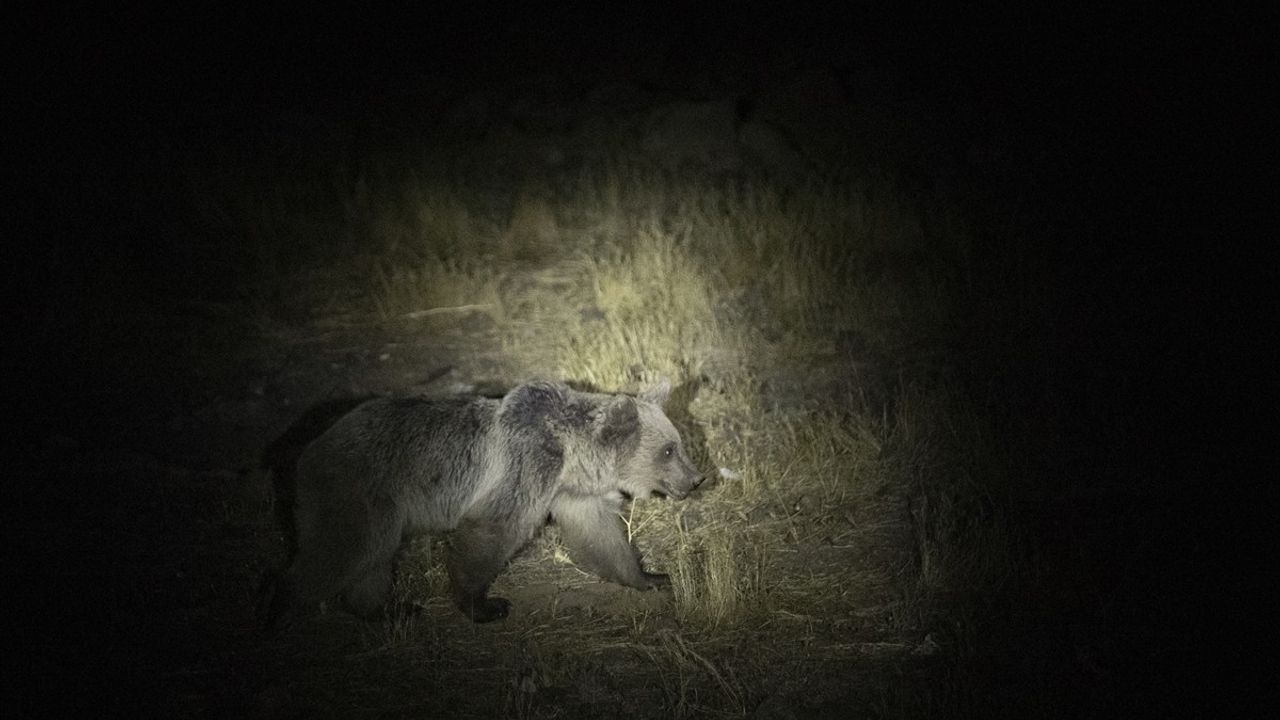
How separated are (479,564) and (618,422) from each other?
1041 millimetres

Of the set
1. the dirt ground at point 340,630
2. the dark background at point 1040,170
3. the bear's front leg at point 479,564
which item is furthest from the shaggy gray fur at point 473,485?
the dark background at point 1040,170

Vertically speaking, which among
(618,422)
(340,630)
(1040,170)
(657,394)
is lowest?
(340,630)

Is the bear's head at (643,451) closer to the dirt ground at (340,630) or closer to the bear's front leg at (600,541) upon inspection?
the bear's front leg at (600,541)

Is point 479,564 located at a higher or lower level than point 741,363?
lower

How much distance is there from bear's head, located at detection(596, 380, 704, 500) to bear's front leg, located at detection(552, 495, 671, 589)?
220 mm

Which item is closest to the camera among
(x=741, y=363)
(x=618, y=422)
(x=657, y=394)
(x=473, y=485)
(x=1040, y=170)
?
(x=473, y=485)

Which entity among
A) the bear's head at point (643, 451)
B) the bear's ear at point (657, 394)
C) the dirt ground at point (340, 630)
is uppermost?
the bear's ear at point (657, 394)

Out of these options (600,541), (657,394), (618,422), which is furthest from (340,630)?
(657,394)

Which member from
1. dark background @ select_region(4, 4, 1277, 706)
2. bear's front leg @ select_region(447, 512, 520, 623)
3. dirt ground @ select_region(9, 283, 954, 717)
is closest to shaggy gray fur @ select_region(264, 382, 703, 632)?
bear's front leg @ select_region(447, 512, 520, 623)

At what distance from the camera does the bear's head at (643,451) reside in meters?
5.08

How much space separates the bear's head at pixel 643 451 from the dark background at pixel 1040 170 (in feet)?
6.40

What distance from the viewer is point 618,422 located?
507cm

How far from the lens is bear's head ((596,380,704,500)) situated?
5082 mm

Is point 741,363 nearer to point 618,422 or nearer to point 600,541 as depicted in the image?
point 618,422
